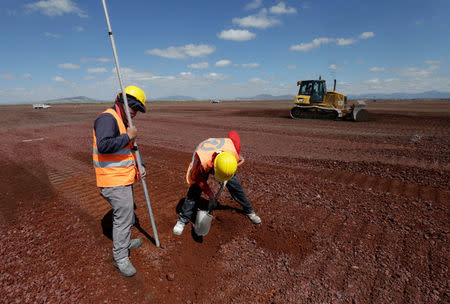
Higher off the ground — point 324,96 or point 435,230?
point 324,96

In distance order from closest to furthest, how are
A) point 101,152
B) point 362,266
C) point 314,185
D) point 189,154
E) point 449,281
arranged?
1. point 101,152
2. point 449,281
3. point 362,266
4. point 314,185
5. point 189,154

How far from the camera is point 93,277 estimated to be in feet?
8.78


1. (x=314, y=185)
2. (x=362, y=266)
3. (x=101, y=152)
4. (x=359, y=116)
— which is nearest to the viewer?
(x=101, y=152)

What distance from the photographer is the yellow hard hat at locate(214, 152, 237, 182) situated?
8.61ft

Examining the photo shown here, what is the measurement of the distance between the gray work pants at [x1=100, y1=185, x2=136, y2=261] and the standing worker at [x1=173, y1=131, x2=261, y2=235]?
2.98 feet

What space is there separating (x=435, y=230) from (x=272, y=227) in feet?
8.52

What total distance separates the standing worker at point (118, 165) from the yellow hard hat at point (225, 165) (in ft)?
3.40

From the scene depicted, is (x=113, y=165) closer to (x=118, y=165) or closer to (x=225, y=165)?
(x=118, y=165)

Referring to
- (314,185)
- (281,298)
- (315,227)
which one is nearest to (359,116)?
(314,185)

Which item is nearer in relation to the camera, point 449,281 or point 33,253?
point 449,281

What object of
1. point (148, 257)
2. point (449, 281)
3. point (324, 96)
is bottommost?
point (449, 281)

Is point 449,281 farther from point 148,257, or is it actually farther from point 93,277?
point 93,277

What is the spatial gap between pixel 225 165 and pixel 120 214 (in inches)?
54.3

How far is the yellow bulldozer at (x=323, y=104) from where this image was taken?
1680 cm
